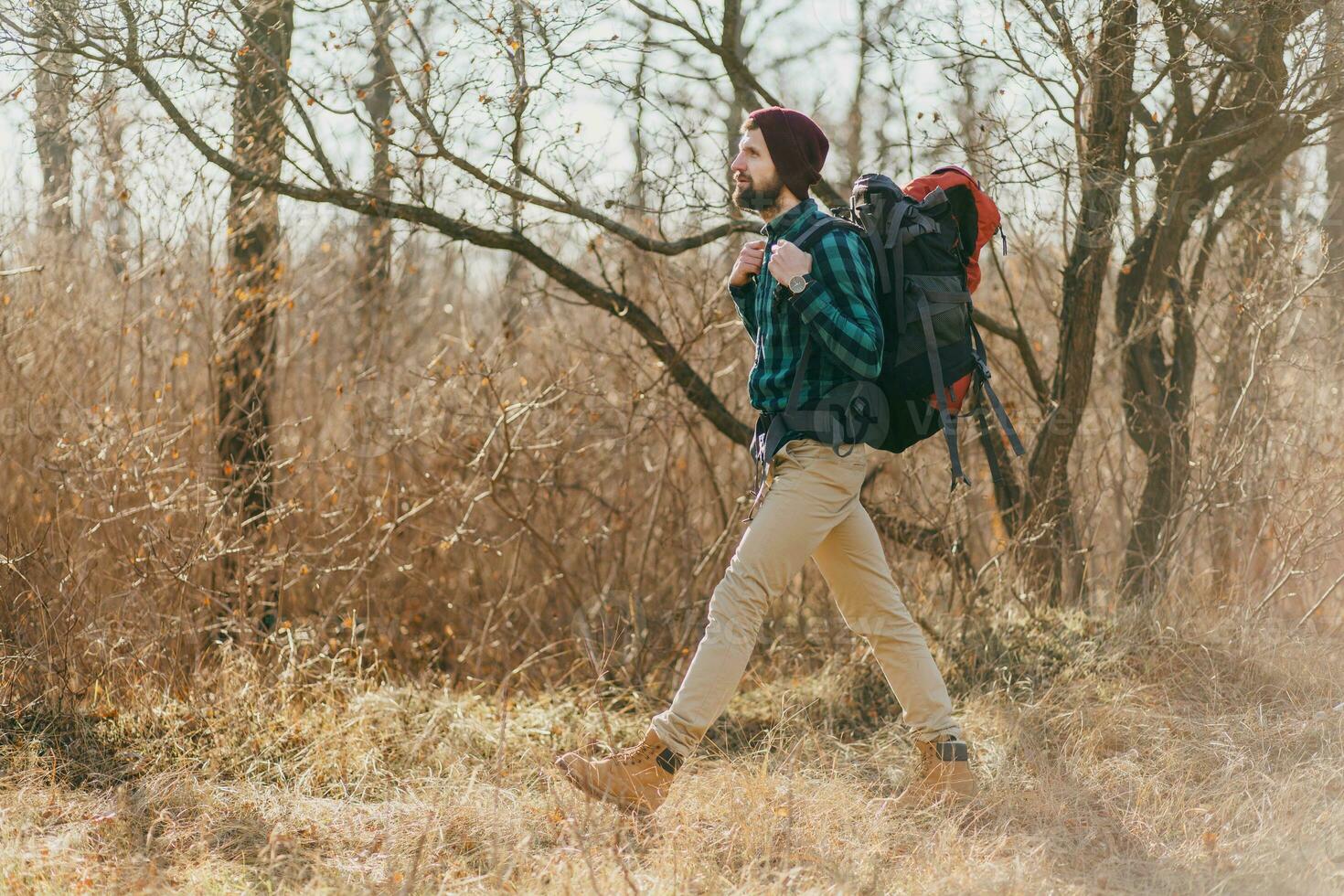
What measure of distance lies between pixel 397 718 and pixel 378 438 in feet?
6.72

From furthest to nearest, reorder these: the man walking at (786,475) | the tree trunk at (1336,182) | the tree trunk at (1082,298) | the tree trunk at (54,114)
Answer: the tree trunk at (1082,298) < the tree trunk at (1336,182) < the tree trunk at (54,114) < the man walking at (786,475)

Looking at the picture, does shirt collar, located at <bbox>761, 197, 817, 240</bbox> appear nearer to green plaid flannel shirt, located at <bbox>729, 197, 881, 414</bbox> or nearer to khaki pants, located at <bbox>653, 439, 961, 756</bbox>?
green plaid flannel shirt, located at <bbox>729, 197, 881, 414</bbox>

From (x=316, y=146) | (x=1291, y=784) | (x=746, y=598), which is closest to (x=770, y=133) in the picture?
(x=746, y=598)

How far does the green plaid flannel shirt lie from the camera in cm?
319

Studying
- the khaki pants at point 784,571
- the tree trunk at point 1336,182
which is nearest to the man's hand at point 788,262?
the khaki pants at point 784,571

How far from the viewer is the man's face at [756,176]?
134 inches

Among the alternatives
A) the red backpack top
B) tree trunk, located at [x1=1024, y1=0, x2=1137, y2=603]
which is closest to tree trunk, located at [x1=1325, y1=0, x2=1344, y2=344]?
tree trunk, located at [x1=1024, y1=0, x2=1137, y2=603]

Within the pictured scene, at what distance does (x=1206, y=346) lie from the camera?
6.05 m

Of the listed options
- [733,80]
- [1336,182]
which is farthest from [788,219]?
[1336,182]

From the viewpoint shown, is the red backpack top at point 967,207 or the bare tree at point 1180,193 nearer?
the red backpack top at point 967,207

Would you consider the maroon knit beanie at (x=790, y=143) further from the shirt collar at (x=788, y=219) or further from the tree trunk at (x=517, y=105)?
the tree trunk at (x=517, y=105)

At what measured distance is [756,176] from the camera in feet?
11.2

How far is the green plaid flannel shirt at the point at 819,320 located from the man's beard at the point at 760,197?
1.9 inches

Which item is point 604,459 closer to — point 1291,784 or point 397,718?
point 397,718
